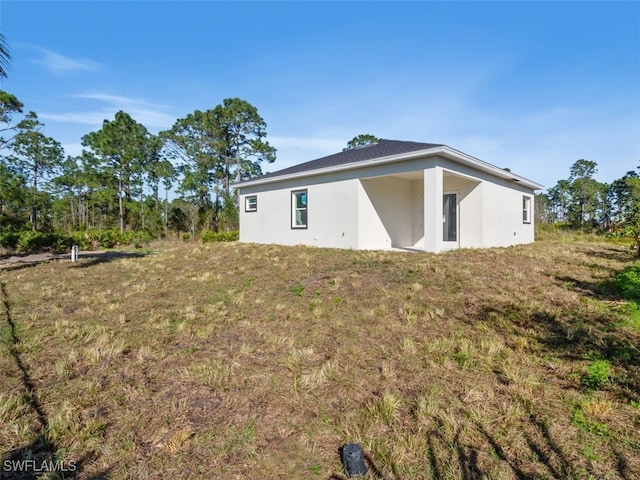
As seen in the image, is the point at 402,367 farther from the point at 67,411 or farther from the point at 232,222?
the point at 232,222

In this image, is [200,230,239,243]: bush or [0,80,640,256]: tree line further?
[0,80,640,256]: tree line

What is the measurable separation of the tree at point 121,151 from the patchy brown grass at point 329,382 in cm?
2568

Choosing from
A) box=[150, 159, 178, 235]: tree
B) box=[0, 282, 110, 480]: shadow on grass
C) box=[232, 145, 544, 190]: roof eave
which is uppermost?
box=[150, 159, 178, 235]: tree

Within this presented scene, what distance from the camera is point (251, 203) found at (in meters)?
14.6

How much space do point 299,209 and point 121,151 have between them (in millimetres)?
23263

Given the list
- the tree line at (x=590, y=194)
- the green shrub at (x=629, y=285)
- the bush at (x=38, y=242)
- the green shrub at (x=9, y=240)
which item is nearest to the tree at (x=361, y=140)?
the tree line at (x=590, y=194)

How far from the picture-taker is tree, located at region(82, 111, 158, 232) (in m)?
27.3

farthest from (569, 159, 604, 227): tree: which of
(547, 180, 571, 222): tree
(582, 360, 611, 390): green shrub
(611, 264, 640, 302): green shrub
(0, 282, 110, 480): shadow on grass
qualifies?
(0, 282, 110, 480): shadow on grass

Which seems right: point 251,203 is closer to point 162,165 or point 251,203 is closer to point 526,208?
point 526,208

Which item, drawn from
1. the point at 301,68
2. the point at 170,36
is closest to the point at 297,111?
the point at 301,68

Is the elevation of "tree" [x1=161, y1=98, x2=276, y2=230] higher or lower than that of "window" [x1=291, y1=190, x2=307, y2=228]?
higher

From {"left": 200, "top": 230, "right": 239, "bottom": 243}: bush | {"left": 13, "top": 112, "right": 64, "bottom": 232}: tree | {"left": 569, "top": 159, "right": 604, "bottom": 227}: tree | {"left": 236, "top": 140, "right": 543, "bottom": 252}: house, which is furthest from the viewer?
{"left": 569, "top": 159, "right": 604, "bottom": 227}: tree

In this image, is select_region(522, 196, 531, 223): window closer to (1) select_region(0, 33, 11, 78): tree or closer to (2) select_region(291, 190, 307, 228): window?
(2) select_region(291, 190, 307, 228): window

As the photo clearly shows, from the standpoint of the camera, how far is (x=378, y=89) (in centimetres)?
1155
